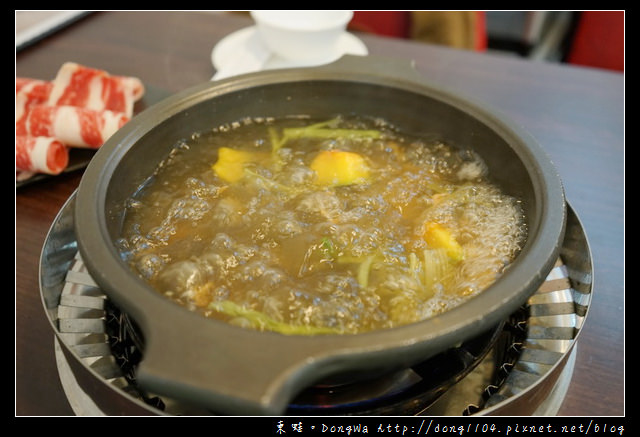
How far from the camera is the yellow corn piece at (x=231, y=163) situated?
4.81 ft

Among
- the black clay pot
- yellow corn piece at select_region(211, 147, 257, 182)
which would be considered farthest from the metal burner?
yellow corn piece at select_region(211, 147, 257, 182)

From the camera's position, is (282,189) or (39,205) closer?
(282,189)

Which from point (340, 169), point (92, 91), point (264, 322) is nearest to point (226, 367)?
point (264, 322)

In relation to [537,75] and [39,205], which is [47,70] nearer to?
[39,205]

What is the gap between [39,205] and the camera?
1.76 meters

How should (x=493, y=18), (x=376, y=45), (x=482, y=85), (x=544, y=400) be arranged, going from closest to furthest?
(x=544, y=400)
(x=482, y=85)
(x=376, y=45)
(x=493, y=18)

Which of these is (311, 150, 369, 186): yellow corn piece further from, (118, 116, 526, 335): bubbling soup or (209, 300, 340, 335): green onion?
(209, 300, 340, 335): green onion

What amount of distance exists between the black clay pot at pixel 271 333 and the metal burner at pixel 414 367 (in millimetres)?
202

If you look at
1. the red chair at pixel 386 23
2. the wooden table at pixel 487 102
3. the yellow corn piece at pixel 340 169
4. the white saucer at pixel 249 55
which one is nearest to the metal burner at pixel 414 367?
the wooden table at pixel 487 102

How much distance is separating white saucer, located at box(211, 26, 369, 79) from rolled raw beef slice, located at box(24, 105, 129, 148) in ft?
1.83

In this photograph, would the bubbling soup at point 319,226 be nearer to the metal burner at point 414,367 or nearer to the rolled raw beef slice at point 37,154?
the metal burner at point 414,367

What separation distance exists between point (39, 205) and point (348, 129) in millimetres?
1008

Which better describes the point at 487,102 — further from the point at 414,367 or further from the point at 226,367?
the point at 226,367
